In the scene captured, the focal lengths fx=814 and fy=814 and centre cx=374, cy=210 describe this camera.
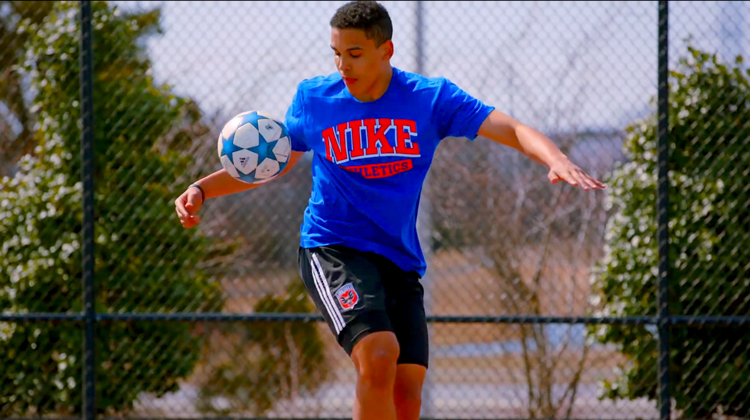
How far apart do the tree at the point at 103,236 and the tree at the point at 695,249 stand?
2.51 metres

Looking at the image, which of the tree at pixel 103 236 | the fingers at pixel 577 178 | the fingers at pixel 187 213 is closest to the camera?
the fingers at pixel 577 178

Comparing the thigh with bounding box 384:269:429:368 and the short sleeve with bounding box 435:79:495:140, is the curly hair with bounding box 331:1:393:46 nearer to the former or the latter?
the short sleeve with bounding box 435:79:495:140

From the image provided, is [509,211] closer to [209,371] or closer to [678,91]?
[678,91]

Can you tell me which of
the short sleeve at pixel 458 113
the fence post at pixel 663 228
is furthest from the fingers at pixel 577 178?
the fence post at pixel 663 228

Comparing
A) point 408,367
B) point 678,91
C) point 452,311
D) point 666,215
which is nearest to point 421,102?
point 408,367

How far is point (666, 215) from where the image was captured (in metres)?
4.32

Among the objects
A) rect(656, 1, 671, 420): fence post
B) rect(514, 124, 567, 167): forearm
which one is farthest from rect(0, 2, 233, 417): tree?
rect(514, 124, 567, 167): forearm

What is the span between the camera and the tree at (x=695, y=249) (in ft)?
14.8

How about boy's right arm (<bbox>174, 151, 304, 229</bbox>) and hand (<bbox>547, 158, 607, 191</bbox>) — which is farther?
boy's right arm (<bbox>174, 151, 304, 229</bbox>)

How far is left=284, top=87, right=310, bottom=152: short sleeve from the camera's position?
3.02m

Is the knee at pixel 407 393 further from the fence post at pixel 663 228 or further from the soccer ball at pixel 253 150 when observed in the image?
the fence post at pixel 663 228

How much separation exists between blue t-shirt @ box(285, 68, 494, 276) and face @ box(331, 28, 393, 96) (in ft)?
0.33

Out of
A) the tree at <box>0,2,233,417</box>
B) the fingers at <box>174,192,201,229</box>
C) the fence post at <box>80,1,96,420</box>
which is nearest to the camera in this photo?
the fingers at <box>174,192,201,229</box>

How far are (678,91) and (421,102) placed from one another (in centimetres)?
241
